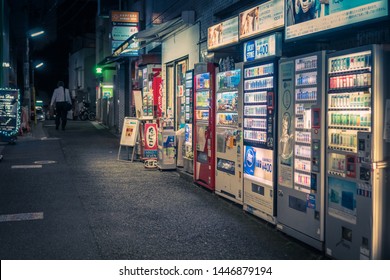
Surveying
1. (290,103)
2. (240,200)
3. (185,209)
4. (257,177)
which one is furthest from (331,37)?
(185,209)

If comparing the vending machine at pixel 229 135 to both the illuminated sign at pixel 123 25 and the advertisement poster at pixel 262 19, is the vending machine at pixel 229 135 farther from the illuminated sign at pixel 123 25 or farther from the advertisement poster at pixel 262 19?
the illuminated sign at pixel 123 25

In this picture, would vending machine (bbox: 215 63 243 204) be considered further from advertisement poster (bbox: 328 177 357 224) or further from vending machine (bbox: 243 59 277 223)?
advertisement poster (bbox: 328 177 357 224)

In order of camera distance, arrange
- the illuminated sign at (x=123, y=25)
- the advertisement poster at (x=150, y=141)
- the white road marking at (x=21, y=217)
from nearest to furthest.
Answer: the white road marking at (x=21, y=217) < the advertisement poster at (x=150, y=141) < the illuminated sign at (x=123, y=25)

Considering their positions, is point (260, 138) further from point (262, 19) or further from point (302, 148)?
point (262, 19)

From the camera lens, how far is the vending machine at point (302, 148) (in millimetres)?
6230

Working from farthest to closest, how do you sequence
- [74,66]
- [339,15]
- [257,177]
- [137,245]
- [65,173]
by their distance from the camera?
[74,66], [65,173], [257,177], [137,245], [339,15]

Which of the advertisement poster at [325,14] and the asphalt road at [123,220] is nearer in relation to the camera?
the advertisement poster at [325,14]

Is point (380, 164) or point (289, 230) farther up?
point (380, 164)

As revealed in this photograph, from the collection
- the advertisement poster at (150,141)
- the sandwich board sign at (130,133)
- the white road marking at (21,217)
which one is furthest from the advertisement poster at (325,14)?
the sandwich board sign at (130,133)

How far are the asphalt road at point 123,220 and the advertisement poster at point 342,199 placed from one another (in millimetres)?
697

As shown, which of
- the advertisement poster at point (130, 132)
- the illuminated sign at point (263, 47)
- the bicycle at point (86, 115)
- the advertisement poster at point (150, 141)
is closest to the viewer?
the illuminated sign at point (263, 47)

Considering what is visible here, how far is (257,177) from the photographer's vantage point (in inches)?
318

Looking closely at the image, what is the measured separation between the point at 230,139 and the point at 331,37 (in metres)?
2.84

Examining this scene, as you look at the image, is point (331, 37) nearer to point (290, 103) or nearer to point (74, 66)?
point (290, 103)
